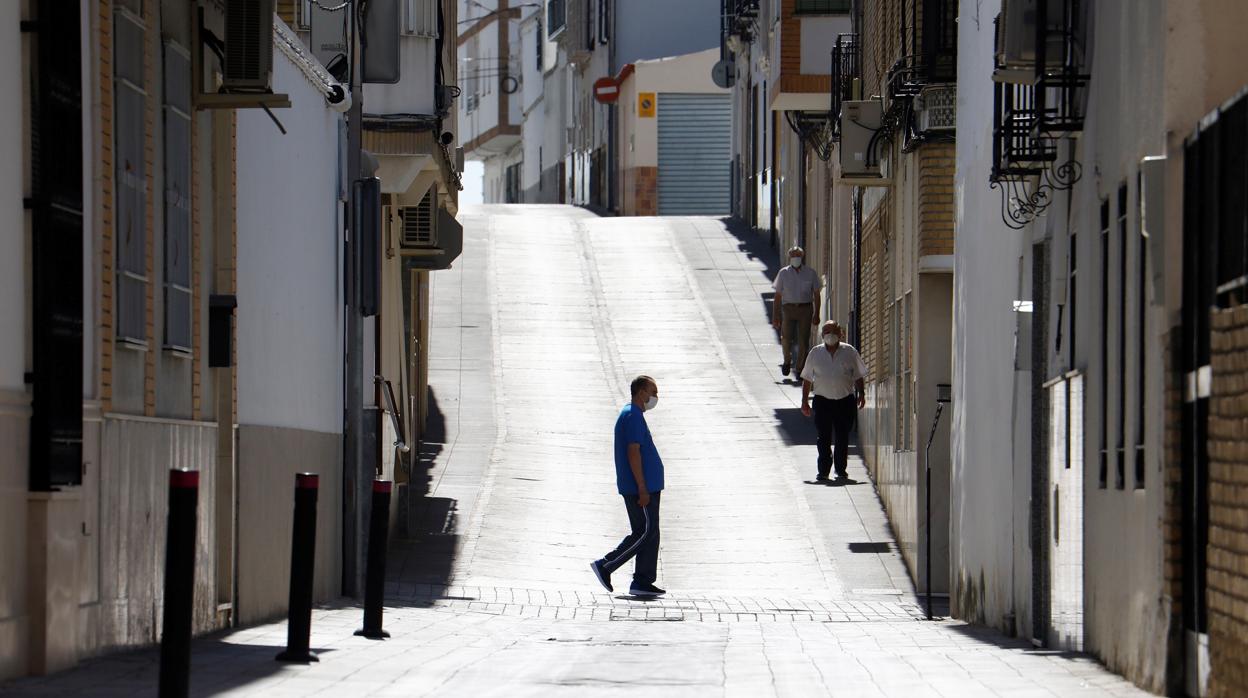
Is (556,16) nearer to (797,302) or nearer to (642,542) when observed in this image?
(797,302)

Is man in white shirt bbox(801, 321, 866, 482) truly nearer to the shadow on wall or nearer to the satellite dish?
the shadow on wall

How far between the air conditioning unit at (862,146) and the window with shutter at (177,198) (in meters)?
9.87

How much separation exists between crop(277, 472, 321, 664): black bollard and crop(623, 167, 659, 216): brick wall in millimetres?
50167

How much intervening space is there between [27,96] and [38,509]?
1709 mm

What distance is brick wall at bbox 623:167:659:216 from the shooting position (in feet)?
199

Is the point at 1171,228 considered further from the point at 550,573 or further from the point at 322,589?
the point at 550,573

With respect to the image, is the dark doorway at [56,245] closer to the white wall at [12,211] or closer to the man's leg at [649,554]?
the white wall at [12,211]

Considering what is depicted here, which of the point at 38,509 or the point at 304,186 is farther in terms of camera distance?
the point at 304,186

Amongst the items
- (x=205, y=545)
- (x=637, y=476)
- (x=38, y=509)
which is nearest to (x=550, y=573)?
(x=637, y=476)

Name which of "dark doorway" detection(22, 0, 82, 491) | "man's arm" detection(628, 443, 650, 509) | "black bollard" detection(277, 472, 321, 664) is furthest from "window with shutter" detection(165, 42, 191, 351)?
"man's arm" detection(628, 443, 650, 509)

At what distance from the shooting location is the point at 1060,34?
38.1 ft

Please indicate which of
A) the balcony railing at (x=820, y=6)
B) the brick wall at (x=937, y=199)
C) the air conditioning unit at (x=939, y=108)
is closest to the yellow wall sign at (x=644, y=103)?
the balcony railing at (x=820, y=6)

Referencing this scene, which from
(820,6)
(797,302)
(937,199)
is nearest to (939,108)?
(937,199)

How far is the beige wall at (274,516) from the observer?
13.3 meters
